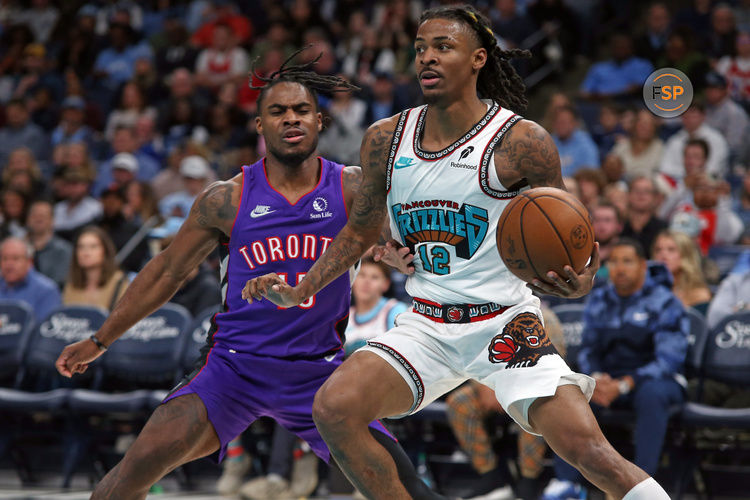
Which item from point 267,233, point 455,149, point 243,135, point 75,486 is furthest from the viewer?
point 243,135

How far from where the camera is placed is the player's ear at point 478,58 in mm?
3963

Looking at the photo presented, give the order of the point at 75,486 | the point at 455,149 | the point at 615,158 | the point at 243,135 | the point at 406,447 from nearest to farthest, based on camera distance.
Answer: the point at 455,149 → the point at 406,447 → the point at 75,486 → the point at 615,158 → the point at 243,135

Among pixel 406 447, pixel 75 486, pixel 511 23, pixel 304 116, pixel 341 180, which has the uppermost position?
pixel 511 23

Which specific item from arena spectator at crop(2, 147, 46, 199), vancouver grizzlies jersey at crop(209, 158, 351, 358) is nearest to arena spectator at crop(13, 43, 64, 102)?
arena spectator at crop(2, 147, 46, 199)

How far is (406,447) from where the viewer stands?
→ 680 cm

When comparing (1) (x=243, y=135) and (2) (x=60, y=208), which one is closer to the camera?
(2) (x=60, y=208)

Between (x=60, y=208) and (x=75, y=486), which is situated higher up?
(x=60, y=208)

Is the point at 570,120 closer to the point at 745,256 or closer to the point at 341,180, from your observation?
the point at 745,256

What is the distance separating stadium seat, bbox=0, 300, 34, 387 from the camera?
7707 millimetres

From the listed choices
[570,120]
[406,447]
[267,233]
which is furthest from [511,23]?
[267,233]

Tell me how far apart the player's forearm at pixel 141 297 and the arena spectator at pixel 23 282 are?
4013mm

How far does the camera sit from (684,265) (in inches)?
287

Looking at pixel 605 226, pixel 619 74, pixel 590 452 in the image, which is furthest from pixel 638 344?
pixel 619 74

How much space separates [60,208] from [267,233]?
679 centimetres
